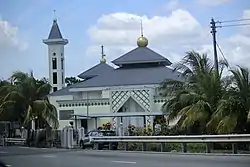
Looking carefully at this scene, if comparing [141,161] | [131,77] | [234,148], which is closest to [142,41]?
[131,77]

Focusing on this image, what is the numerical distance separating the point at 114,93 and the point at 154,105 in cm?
469

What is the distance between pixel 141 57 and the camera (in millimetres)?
70375

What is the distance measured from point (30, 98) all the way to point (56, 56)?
152 ft

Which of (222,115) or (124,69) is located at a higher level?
(124,69)

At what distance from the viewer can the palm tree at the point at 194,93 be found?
33312 millimetres

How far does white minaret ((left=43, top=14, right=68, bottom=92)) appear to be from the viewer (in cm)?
9912

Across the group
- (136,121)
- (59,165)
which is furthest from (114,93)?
(59,165)

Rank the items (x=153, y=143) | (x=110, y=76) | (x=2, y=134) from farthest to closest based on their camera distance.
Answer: (x=110, y=76) < (x=2, y=134) < (x=153, y=143)

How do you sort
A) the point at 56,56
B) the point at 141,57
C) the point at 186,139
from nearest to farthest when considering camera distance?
the point at 186,139 < the point at 141,57 < the point at 56,56

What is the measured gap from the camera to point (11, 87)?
54281 mm

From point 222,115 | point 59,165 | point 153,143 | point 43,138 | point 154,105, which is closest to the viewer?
point 59,165

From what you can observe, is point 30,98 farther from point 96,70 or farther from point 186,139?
point 186,139

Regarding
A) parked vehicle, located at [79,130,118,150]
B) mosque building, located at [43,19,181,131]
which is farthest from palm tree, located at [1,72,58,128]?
parked vehicle, located at [79,130,118,150]

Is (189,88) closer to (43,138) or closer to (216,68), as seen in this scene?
(216,68)
